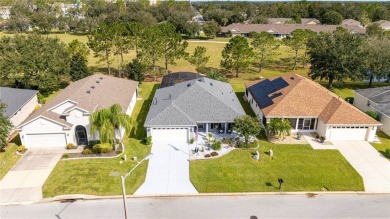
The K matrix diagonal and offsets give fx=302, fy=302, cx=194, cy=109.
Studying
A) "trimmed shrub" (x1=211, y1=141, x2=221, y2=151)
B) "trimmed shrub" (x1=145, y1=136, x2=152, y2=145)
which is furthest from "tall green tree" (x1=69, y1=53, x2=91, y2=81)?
"trimmed shrub" (x1=211, y1=141, x2=221, y2=151)

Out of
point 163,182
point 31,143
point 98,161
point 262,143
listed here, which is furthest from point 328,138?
point 31,143

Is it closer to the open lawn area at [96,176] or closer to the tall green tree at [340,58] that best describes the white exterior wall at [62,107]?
the open lawn area at [96,176]

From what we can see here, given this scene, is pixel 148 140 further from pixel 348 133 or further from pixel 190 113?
pixel 348 133

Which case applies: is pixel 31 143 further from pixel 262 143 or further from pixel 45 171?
pixel 262 143

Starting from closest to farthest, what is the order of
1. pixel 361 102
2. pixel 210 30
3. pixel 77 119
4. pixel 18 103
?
1. pixel 77 119
2. pixel 18 103
3. pixel 361 102
4. pixel 210 30

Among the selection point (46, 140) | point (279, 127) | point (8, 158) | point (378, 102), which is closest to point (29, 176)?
point (8, 158)

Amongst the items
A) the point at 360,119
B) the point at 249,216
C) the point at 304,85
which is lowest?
the point at 249,216
